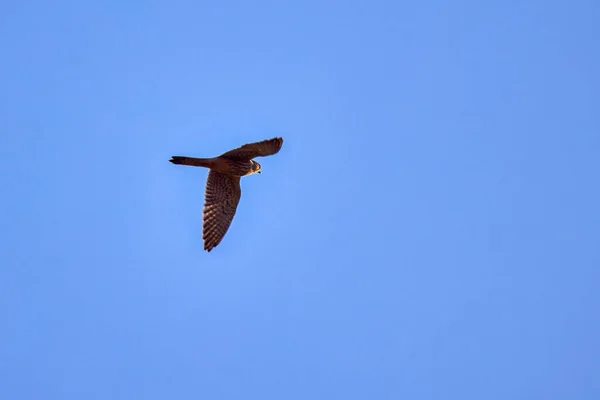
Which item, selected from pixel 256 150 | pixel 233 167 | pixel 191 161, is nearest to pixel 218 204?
pixel 233 167

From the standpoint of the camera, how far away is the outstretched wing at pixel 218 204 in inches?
775

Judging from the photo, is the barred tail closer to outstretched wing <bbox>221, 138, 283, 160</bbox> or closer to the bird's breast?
the bird's breast

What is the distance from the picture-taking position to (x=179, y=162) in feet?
58.8

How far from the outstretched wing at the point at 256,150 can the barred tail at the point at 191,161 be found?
53 centimetres

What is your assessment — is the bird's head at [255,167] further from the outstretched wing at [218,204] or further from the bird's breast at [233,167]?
the outstretched wing at [218,204]

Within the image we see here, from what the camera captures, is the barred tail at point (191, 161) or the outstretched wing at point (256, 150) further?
the barred tail at point (191, 161)

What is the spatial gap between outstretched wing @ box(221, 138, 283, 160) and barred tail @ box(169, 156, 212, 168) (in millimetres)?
531

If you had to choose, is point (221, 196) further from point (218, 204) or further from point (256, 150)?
point (256, 150)

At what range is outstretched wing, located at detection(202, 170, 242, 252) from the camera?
19.7 meters

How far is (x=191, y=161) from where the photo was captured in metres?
18.3

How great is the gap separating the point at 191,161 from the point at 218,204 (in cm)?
193

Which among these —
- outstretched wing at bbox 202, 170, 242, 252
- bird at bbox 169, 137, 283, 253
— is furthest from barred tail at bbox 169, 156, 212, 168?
outstretched wing at bbox 202, 170, 242, 252

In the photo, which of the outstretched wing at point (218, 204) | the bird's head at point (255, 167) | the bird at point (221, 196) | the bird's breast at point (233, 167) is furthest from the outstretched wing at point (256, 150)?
the outstretched wing at point (218, 204)

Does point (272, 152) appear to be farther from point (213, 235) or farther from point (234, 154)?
point (213, 235)
